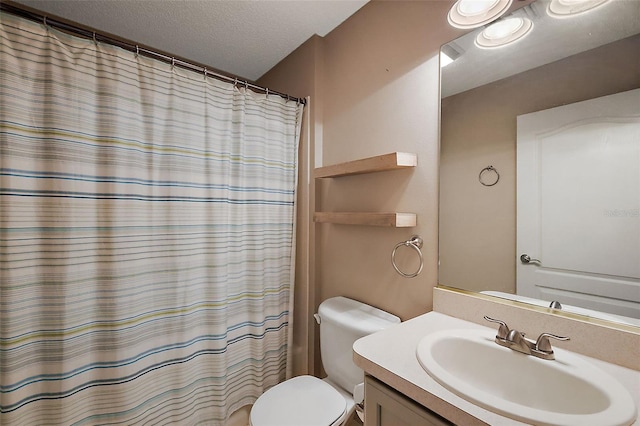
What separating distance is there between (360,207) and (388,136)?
41 cm

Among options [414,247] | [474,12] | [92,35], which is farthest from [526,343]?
[92,35]

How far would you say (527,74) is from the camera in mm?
1014

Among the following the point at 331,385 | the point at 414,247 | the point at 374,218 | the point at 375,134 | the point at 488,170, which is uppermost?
the point at 375,134

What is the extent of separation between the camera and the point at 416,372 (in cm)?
75

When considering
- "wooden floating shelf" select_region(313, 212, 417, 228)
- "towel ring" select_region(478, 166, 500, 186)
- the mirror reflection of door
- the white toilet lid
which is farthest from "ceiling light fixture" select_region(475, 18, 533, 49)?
the white toilet lid

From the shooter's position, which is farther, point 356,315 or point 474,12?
point 356,315

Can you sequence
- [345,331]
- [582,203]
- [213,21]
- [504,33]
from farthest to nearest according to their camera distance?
[213,21], [345,331], [504,33], [582,203]

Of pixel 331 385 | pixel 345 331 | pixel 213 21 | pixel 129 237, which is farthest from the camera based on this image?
pixel 213 21

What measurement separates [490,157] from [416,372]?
33.9 inches

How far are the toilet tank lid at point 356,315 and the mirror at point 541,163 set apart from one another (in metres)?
0.34

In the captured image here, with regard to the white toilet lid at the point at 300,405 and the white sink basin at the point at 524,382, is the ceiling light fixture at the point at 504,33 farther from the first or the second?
the white toilet lid at the point at 300,405

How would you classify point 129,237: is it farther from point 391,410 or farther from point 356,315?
point 391,410

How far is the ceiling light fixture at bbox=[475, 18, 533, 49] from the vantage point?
102 centimetres

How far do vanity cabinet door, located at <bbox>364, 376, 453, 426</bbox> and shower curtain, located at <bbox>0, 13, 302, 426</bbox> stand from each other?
3.04 ft
